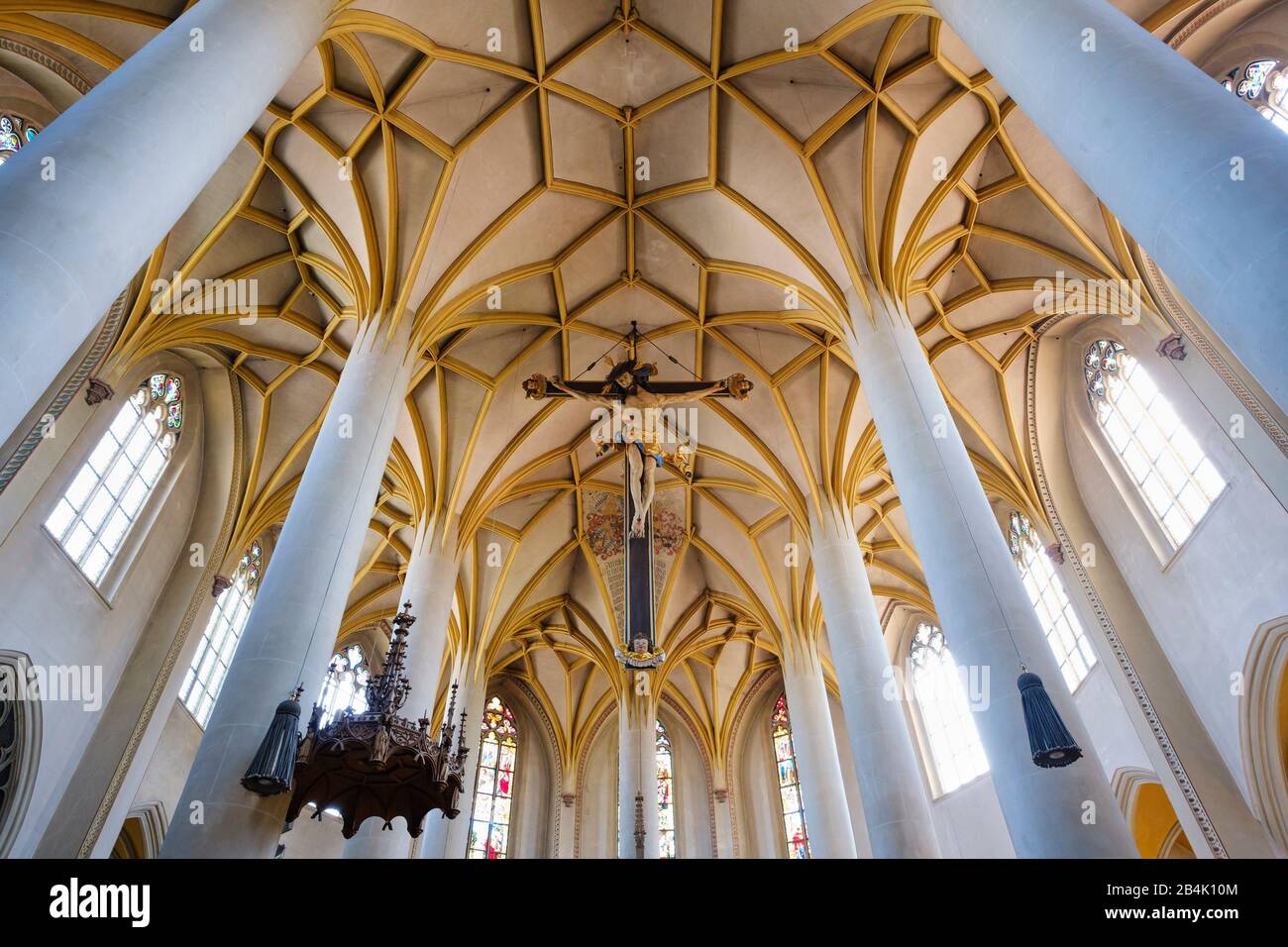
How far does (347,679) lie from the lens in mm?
20281

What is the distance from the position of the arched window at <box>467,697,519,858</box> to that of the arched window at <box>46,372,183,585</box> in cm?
1039

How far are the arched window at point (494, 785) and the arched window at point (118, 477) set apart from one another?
10385 millimetres

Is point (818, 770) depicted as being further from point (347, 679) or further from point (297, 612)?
point (347, 679)

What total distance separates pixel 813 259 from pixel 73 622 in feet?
42.5

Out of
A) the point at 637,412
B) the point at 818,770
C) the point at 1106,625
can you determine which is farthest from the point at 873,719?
the point at 637,412

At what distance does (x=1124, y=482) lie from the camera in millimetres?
13562

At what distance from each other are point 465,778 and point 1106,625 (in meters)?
12.3

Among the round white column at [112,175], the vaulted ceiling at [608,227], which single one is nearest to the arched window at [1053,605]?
the vaulted ceiling at [608,227]

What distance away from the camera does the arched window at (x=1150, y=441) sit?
11.9m

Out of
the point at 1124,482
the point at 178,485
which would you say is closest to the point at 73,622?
the point at 178,485

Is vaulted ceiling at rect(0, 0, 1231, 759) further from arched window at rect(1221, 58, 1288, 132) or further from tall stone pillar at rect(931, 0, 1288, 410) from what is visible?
tall stone pillar at rect(931, 0, 1288, 410)

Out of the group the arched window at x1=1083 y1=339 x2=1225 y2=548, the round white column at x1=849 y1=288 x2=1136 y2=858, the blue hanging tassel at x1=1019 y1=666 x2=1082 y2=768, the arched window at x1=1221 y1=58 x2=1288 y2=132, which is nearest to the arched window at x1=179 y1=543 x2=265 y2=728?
the round white column at x1=849 y1=288 x2=1136 y2=858

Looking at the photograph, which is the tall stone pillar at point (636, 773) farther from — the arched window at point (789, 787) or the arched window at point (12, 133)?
the arched window at point (12, 133)
